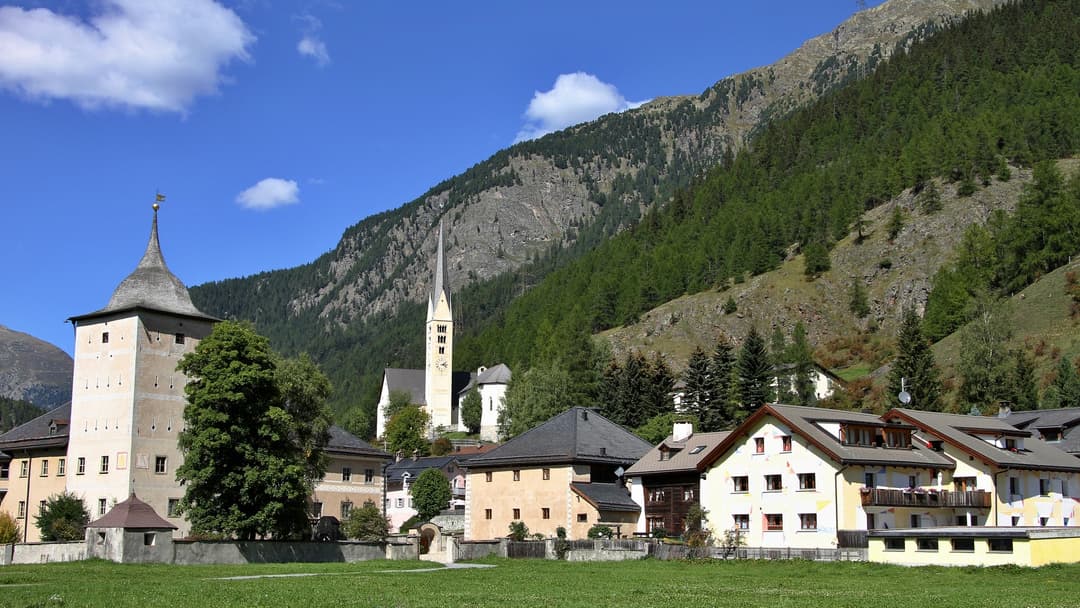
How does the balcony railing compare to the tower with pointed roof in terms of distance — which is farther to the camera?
the tower with pointed roof

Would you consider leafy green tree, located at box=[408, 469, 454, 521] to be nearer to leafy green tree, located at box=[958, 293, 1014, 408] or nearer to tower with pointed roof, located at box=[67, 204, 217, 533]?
tower with pointed roof, located at box=[67, 204, 217, 533]

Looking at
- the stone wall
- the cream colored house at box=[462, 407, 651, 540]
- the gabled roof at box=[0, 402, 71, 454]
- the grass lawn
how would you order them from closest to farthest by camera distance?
the grass lawn
the stone wall
the cream colored house at box=[462, 407, 651, 540]
the gabled roof at box=[0, 402, 71, 454]

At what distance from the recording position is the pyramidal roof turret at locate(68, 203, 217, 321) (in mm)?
67750

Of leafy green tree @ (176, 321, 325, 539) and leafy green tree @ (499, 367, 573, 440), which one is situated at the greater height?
leafy green tree @ (499, 367, 573, 440)

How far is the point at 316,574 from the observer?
43.3 meters

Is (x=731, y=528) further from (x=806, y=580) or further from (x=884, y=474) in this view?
(x=806, y=580)

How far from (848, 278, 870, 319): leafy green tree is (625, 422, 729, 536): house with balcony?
299ft

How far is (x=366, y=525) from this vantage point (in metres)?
72.2

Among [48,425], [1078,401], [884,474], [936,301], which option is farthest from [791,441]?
[936,301]

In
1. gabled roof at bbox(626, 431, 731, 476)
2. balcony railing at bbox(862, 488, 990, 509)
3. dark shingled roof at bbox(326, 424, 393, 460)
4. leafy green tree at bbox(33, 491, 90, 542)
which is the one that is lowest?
leafy green tree at bbox(33, 491, 90, 542)

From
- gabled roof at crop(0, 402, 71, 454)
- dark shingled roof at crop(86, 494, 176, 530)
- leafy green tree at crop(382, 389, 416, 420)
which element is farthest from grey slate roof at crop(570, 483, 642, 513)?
leafy green tree at crop(382, 389, 416, 420)

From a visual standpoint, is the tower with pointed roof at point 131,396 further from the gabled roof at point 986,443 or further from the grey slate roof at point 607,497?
the gabled roof at point 986,443

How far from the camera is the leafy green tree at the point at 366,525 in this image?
71812 mm

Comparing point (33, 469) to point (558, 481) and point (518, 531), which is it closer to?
point (518, 531)
